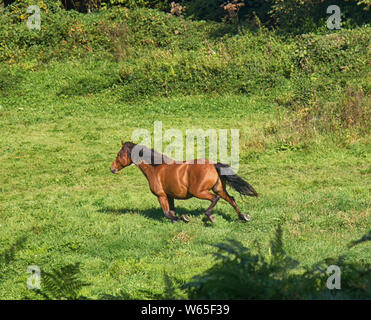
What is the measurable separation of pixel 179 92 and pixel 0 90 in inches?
271

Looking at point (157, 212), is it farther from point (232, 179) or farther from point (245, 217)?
point (232, 179)

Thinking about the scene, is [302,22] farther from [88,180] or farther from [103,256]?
[103,256]

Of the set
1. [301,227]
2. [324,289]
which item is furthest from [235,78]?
[324,289]

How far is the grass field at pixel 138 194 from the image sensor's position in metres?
9.28

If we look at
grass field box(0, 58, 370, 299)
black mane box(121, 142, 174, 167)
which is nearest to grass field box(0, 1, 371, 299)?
grass field box(0, 58, 370, 299)

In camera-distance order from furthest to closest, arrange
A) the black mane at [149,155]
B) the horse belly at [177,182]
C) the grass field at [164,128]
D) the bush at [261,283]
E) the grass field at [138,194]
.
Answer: the black mane at [149,155] < the horse belly at [177,182] < the grass field at [164,128] < the grass field at [138,194] < the bush at [261,283]

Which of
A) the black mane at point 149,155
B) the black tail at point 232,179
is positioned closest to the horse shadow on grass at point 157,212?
the black tail at point 232,179

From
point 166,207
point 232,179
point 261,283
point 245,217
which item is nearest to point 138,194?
point 166,207

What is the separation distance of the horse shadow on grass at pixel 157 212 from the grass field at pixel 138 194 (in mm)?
20

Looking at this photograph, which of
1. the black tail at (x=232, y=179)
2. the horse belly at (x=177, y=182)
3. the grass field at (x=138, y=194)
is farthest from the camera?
the horse belly at (x=177, y=182)

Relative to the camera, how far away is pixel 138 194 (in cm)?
1379

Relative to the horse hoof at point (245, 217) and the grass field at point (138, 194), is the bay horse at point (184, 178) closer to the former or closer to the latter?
the horse hoof at point (245, 217)

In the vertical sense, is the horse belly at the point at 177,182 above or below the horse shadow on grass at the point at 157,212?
above

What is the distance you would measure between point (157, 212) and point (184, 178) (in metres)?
1.64
